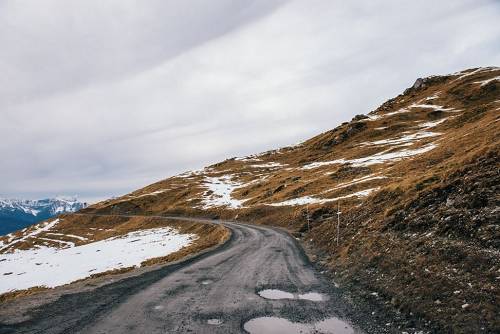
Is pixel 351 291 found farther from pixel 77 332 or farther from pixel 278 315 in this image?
pixel 77 332

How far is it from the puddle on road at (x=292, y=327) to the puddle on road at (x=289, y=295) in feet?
9.03

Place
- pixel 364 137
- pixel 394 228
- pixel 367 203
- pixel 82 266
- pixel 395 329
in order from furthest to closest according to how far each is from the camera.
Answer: pixel 364 137, pixel 82 266, pixel 367 203, pixel 394 228, pixel 395 329

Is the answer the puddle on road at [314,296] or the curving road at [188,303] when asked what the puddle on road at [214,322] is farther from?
the puddle on road at [314,296]

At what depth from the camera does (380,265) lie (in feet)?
61.8

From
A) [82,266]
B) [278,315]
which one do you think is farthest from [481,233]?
[82,266]

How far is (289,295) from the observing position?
1705 centimetres

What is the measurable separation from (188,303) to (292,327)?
16.8ft

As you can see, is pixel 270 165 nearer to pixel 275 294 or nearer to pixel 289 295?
pixel 275 294

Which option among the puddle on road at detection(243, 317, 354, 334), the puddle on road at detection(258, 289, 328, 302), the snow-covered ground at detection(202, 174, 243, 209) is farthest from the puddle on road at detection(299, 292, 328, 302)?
the snow-covered ground at detection(202, 174, 243, 209)

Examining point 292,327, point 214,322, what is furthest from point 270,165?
point 292,327

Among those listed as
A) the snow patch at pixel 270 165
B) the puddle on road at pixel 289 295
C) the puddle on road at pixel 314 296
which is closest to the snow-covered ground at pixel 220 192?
the snow patch at pixel 270 165

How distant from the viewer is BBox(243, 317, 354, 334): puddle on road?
12469mm

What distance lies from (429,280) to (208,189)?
118568 millimetres

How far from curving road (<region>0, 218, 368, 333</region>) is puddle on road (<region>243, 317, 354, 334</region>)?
0.60ft
